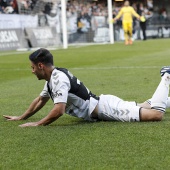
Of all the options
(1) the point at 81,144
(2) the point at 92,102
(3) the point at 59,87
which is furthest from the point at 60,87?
(1) the point at 81,144

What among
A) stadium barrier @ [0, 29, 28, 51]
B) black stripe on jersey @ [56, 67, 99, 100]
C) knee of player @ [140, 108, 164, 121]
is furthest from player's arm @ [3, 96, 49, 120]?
stadium barrier @ [0, 29, 28, 51]

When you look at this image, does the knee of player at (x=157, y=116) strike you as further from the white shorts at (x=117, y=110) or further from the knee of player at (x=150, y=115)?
the white shorts at (x=117, y=110)

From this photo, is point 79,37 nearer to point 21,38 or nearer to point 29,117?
point 21,38

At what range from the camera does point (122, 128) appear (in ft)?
23.2

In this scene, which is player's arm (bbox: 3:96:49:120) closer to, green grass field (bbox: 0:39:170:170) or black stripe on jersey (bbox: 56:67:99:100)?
green grass field (bbox: 0:39:170:170)

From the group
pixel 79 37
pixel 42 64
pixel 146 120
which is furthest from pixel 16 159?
pixel 79 37

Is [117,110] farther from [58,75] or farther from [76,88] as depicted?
[58,75]

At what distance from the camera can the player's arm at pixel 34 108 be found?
310 inches

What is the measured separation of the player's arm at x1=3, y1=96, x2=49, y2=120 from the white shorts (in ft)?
2.49

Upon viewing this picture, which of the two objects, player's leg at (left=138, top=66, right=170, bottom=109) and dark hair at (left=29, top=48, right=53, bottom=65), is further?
player's leg at (left=138, top=66, right=170, bottom=109)

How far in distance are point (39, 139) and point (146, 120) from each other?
166 cm

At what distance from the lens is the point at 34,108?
26.3 ft

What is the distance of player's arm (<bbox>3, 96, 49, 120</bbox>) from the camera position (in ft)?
25.8

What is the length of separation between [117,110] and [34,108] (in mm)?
1149
